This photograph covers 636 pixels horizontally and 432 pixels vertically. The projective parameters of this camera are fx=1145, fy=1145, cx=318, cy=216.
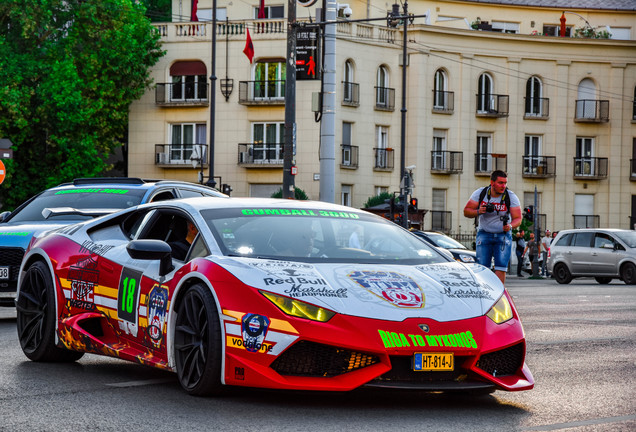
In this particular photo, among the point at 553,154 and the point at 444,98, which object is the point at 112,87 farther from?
the point at 553,154

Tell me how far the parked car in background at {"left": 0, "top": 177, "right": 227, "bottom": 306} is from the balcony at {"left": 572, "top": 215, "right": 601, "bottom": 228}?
45.7m

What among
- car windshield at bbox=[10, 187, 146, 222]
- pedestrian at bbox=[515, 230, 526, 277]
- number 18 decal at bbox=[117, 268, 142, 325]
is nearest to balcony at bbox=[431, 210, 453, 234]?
pedestrian at bbox=[515, 230, 526, 277]

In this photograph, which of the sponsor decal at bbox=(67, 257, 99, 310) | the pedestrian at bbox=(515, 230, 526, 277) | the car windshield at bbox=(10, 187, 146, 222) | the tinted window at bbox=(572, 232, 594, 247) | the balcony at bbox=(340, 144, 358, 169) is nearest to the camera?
the sponsor decal at bbox=(67, 257, 99, 310)

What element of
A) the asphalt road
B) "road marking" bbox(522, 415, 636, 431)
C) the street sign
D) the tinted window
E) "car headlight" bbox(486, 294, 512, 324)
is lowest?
the tinted window

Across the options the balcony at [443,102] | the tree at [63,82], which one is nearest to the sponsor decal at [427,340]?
the tree at [63,82]

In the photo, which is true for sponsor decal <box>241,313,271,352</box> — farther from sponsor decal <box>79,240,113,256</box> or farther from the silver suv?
the silver suv

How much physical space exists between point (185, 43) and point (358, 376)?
49.9 meters

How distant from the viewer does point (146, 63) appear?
178ft

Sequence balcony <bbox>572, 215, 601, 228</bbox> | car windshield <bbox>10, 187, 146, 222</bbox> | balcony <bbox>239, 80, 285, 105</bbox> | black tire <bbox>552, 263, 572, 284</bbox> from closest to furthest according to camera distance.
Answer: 1. car windshield <bbox>10, 187, 146, 222</bbox>
2. black tire <bbox>552, 263, 572, 284</bbox>
3. balcony <bbox>239, 80, 285, 105</bbox>
4. balcony <bbox>572, 215, 601, 228</bbox>

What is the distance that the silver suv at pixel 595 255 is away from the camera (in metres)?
31.6

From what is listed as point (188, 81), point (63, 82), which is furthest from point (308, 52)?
point (188, 81)

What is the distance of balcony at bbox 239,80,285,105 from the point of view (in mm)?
53281

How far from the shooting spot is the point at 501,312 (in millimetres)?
6805

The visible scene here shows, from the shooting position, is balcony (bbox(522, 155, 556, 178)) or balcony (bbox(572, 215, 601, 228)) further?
balcony (bbox(572, 215, 601, 228))
